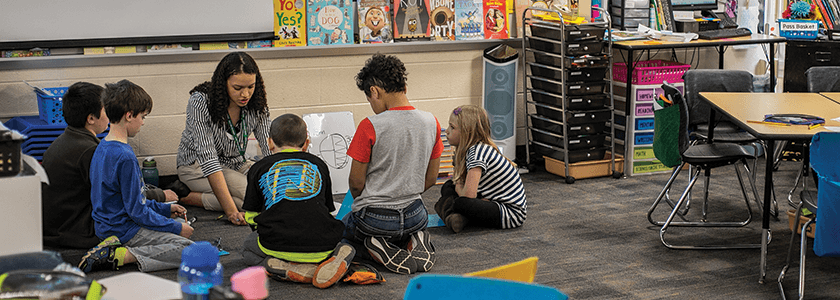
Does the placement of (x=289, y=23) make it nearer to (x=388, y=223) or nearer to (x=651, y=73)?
(x=388, y=223)

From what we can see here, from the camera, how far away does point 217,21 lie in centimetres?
488

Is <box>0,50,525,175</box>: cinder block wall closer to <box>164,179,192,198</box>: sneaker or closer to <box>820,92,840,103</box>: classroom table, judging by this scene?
<box>164,179,192,198</box>: sneaker

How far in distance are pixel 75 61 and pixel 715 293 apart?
371 centimetres

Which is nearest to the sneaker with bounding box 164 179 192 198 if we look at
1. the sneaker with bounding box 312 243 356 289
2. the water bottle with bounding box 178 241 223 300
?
the sneaker with bounding box 312 243 356 289

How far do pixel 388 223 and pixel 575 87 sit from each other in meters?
2.28

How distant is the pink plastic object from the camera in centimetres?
105

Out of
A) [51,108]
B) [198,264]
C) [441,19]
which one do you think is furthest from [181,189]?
[198,264]

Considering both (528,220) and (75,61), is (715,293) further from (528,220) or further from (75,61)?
(75,61)

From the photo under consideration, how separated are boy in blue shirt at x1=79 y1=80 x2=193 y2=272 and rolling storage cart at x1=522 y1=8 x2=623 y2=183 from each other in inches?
107

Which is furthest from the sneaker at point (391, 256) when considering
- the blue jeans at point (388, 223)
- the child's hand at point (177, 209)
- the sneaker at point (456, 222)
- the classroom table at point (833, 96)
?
the classroom table at point (833, 96)

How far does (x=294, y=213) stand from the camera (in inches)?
A: 118

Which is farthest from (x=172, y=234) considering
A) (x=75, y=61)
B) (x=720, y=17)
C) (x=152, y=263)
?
(x=720, y=17)

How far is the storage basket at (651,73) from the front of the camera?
5.21m

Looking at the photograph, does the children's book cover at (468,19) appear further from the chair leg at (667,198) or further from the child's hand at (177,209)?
the child's hand at (177,209)
